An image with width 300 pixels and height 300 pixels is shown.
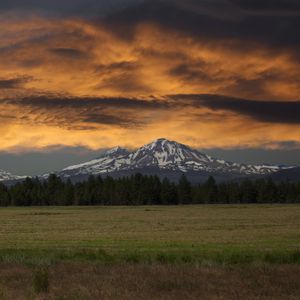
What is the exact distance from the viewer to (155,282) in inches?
651

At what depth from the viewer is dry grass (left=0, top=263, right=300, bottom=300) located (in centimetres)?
1446

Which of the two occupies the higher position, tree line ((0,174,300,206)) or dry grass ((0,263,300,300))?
tree line ((0,174,300,206))

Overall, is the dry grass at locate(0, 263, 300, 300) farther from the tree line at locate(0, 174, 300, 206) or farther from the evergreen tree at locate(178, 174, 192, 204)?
the evergreen tree at locate(178, 174, 192, 204)

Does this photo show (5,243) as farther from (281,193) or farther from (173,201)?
(281,193)

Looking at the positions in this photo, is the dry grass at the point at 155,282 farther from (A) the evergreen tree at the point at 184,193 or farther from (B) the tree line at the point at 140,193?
(A) the evergreen tree at the point at 184,193

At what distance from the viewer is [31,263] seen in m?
22.4

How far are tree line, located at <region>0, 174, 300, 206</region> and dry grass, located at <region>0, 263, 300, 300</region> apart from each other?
151 meters

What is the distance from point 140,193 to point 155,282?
154084mm

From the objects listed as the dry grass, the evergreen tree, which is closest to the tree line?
the evergreen tree

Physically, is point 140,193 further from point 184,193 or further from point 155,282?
point 155,282

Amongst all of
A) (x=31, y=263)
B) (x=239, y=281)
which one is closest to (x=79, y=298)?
(x=239, y=281)

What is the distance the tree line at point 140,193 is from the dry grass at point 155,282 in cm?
15092

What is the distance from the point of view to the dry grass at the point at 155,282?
14461mm

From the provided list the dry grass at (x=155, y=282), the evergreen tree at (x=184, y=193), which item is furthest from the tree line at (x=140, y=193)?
the dry grass at (x=155, y=282)
